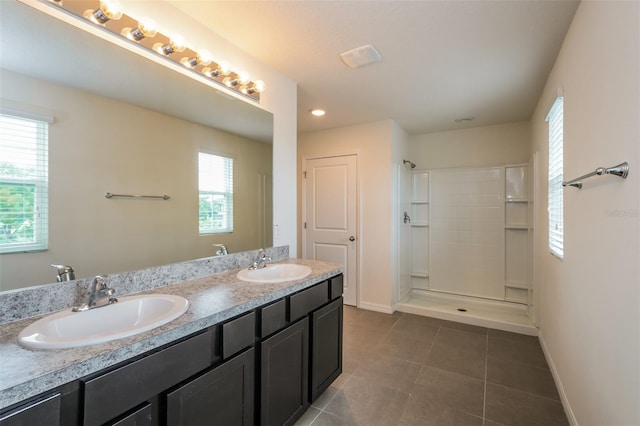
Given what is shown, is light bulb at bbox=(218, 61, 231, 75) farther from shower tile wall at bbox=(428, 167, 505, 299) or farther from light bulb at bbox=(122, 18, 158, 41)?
shower tile wall at bbox=(428, 167, 505, 299)

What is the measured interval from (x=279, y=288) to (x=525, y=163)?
351cm

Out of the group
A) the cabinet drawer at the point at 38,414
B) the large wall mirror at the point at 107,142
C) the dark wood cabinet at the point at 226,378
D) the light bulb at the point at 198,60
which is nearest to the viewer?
the cabinet drawer at the point at 38,414

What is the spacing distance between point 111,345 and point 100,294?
19.6 inches

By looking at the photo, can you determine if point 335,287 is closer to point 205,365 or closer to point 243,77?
point 205,365

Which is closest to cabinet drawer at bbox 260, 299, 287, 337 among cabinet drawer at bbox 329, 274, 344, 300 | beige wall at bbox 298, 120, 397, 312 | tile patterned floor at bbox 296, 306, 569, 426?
cabinet drawer at bbox 329, 274, 344, 300

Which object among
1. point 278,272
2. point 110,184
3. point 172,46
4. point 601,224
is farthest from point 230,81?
point 601,224

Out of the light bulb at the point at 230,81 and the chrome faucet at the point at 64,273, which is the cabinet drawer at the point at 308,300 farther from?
the light bulb at the point at 230,81

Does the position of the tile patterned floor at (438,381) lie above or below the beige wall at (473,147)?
below

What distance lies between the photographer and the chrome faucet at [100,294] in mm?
1177

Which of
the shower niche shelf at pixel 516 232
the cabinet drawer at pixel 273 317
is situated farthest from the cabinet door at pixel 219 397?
the shower niche shelf at pixel 516 232

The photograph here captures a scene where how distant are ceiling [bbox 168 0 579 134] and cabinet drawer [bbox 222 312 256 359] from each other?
1638 mm

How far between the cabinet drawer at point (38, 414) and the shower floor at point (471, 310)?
11.3 ft

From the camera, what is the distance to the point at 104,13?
1286 mm

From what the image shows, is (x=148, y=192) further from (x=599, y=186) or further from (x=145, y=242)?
(x=599, y=186)
